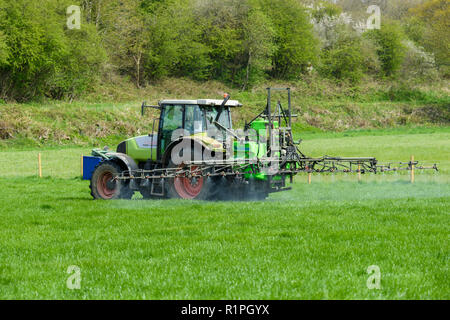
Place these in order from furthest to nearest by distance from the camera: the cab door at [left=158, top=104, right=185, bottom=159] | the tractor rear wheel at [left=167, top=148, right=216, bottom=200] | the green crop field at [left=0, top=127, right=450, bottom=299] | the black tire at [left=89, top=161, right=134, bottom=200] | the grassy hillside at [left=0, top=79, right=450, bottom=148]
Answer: the grassy hillside at [left=0, top=79, right=450, bottom=148], the black tire at [left=89, top=161, right=134, bottom=200], the cab door at [left=158, top=104, right=185, bottom=159], the tractor rear wheel at [left=167, top=148, right=216, bottom=200], the green crop field at [left=0, top=127, right=450, bottom=299]

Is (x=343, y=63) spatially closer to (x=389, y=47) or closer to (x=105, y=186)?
(x=389, y=47)

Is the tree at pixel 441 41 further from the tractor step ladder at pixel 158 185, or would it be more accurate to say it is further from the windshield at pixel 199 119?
the tractor step ladder at pixel 158 185

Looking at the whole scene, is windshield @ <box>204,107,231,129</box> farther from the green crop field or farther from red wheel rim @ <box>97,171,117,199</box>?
red wheel rim @ <box>97,171,117,199</box>

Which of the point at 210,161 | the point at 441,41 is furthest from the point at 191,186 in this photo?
the point at 441,41

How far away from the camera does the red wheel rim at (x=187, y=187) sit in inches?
603

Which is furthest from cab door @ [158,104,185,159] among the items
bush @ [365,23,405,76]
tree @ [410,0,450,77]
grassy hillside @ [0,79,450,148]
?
bush @ [365,23,405,76]

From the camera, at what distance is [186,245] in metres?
9.53

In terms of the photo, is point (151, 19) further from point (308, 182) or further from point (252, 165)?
point (252, 165)

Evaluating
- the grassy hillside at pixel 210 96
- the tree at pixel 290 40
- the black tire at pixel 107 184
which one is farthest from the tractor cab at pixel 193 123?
the tree at pixel 290 40

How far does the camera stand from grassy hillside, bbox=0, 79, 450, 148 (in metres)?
39.4

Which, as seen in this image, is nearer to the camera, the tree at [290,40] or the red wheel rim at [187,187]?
the red wheel rim at [187,187]

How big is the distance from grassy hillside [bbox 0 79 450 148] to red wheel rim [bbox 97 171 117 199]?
2340cm

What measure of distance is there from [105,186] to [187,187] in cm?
255
